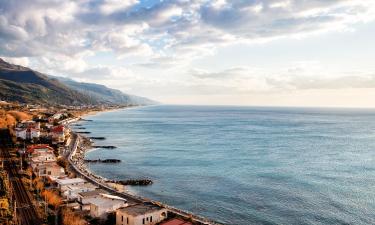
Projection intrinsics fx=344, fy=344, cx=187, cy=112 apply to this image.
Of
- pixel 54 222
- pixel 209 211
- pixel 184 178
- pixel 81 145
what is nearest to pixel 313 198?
pixel 209 211

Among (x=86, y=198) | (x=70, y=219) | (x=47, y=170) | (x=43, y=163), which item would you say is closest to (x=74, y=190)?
(x=86, y=198)

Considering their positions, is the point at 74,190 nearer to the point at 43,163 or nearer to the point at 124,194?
the point at 124,194

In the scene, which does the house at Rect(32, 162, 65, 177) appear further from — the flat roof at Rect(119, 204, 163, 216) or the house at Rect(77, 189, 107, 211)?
the flat roof at Rect(119, 204, 163, 216)

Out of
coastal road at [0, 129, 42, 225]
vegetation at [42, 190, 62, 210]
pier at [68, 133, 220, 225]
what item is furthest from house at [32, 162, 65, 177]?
vegetation at [42, 190, 62, 210]

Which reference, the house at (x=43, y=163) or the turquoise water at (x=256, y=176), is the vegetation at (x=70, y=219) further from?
the house at (x=43, y=163)

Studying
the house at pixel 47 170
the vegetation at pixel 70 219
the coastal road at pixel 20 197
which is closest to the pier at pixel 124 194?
the house at pixel 47 170
